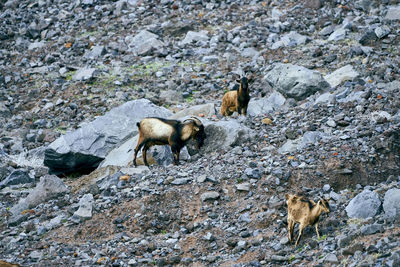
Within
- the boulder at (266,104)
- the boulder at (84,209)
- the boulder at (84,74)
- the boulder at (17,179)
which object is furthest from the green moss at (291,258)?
the boulder at (84,74)

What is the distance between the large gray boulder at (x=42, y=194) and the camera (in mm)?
12016

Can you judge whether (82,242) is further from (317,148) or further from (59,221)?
(317,148)

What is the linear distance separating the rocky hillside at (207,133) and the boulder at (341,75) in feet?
0.20

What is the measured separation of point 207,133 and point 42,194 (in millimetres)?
3497

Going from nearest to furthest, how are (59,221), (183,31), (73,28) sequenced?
(59,221) < (183,31) < (73,28)

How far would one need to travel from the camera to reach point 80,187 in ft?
41.3

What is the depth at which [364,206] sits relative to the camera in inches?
363

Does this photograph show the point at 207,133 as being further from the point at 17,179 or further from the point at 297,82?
the point at 17,179

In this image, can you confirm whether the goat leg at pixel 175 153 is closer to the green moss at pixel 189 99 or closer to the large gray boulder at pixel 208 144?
the large gray boulder at pixel 208 144

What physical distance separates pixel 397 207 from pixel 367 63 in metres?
8.68

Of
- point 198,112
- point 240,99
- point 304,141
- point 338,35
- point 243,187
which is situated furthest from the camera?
point 338,35

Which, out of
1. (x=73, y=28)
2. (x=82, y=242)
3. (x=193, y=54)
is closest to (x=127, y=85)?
(x=193, y=54)

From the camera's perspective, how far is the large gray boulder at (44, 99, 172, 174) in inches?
555

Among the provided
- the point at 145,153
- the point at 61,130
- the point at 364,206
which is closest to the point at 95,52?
the point at 61,130
